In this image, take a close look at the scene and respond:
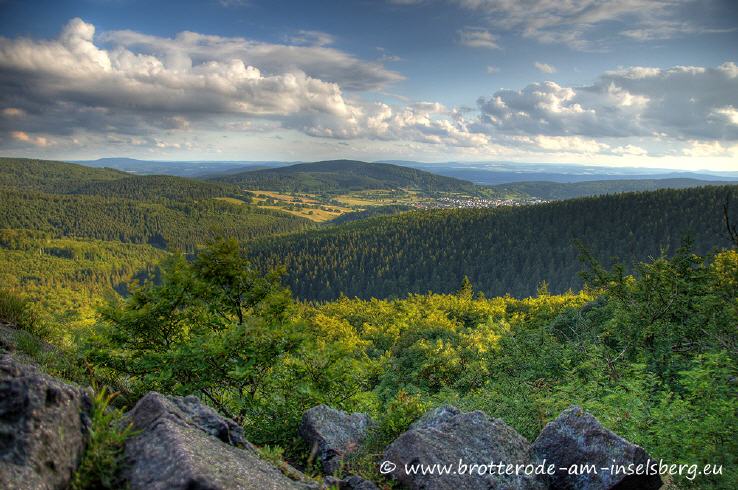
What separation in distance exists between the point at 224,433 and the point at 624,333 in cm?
1985

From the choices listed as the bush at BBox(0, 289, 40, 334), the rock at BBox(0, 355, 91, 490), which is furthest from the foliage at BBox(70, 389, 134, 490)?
the bush at BBox(0, 289, 40, 334)

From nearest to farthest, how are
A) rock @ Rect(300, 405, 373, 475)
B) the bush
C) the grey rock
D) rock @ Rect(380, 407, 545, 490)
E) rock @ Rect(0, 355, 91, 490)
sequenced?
rock @ Rect(0, 355, 91, 490), rock @ Rect(380, 407, 545, 490), rock @ Rect(300, 405, 373, 475), the grey rock, the bush

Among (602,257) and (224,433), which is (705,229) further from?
(224,433)

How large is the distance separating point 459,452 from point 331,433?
3.40 meters

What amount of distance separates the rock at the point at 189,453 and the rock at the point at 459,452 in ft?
7.50

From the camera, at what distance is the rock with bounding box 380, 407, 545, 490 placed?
905 cm

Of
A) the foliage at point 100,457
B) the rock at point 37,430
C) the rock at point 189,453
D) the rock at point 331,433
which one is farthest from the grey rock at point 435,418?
the rock at point 37,430

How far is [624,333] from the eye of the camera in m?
20.5

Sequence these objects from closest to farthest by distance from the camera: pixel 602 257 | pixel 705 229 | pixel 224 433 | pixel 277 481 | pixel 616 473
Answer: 1. pixel 277 481
2. pixel 224 433
3. pixel 616 473
4. pixel 705 229
5. pixel 602 257

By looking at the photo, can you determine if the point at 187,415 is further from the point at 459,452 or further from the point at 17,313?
the point at 17,313

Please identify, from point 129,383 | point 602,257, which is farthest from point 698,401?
point 602,257

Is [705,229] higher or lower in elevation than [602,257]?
higher

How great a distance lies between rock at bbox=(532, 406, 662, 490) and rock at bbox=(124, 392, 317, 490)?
20.4ft

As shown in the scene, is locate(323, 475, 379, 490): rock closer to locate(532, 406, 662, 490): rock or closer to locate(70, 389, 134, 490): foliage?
locate(70, 389, 134, 490): foliage
